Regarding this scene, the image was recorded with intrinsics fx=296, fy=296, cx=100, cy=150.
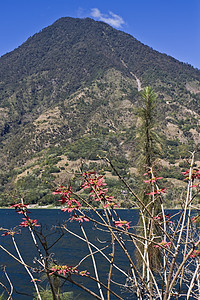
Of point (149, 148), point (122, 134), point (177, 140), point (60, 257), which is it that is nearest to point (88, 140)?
point (122, 134)

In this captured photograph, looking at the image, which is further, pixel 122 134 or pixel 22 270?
pixel 122 134

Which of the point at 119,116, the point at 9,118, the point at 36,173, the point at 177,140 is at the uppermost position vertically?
the point at 9,118

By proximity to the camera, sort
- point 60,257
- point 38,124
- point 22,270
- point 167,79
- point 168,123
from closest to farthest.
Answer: point 22,270 < point 60,257 < point 168,123 < point 38,124 < point 167,79

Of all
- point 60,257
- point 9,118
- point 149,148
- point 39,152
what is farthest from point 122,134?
point 149,148

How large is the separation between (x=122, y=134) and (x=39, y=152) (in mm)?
41728

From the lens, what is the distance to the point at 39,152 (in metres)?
145

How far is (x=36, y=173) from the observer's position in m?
118

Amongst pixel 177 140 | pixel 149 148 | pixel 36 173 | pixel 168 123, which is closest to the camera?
pixel 149 148

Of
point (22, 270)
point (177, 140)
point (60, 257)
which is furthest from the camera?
point (177, 140)

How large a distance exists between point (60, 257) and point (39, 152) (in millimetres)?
120653

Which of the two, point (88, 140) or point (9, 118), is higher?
point (9, 118)

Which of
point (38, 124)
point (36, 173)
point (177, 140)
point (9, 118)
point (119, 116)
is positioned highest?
point (9, 118)

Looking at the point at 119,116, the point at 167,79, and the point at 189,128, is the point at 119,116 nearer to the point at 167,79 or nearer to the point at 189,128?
the point at 189,128

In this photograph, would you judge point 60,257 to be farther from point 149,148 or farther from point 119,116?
point 119,116
